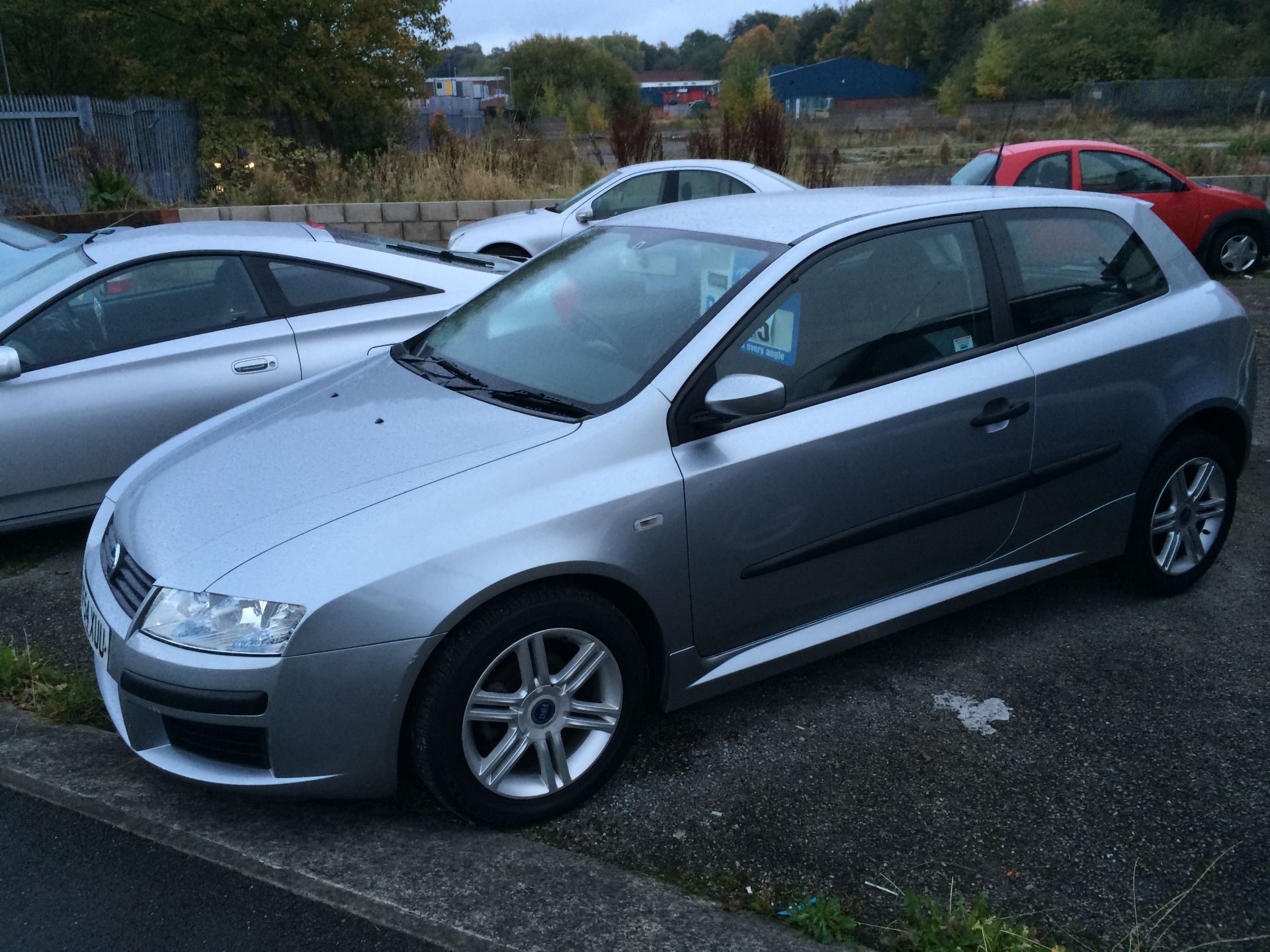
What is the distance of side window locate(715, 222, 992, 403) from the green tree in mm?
60293

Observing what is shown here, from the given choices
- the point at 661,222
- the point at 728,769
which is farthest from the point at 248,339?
the point at 728,769

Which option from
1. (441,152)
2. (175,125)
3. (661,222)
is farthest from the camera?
(175,125)

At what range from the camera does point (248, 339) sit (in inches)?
198

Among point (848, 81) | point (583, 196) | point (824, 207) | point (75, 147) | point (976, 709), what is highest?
point (848, 81)

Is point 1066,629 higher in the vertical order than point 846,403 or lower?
lower

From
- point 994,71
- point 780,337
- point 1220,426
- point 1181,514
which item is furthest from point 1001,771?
point 994,71

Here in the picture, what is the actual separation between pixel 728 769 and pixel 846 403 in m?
1.18

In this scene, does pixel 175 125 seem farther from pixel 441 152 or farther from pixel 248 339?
pixel 248 339

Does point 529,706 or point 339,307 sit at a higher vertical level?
point 339,307

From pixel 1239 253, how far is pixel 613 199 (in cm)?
718

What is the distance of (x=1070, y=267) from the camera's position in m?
A: 3.92

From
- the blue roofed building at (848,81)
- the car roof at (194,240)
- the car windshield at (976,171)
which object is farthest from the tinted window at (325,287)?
the blue roofed building at (848,81)

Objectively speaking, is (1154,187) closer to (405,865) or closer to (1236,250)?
(1236,250)

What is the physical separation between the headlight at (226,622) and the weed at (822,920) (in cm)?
139
